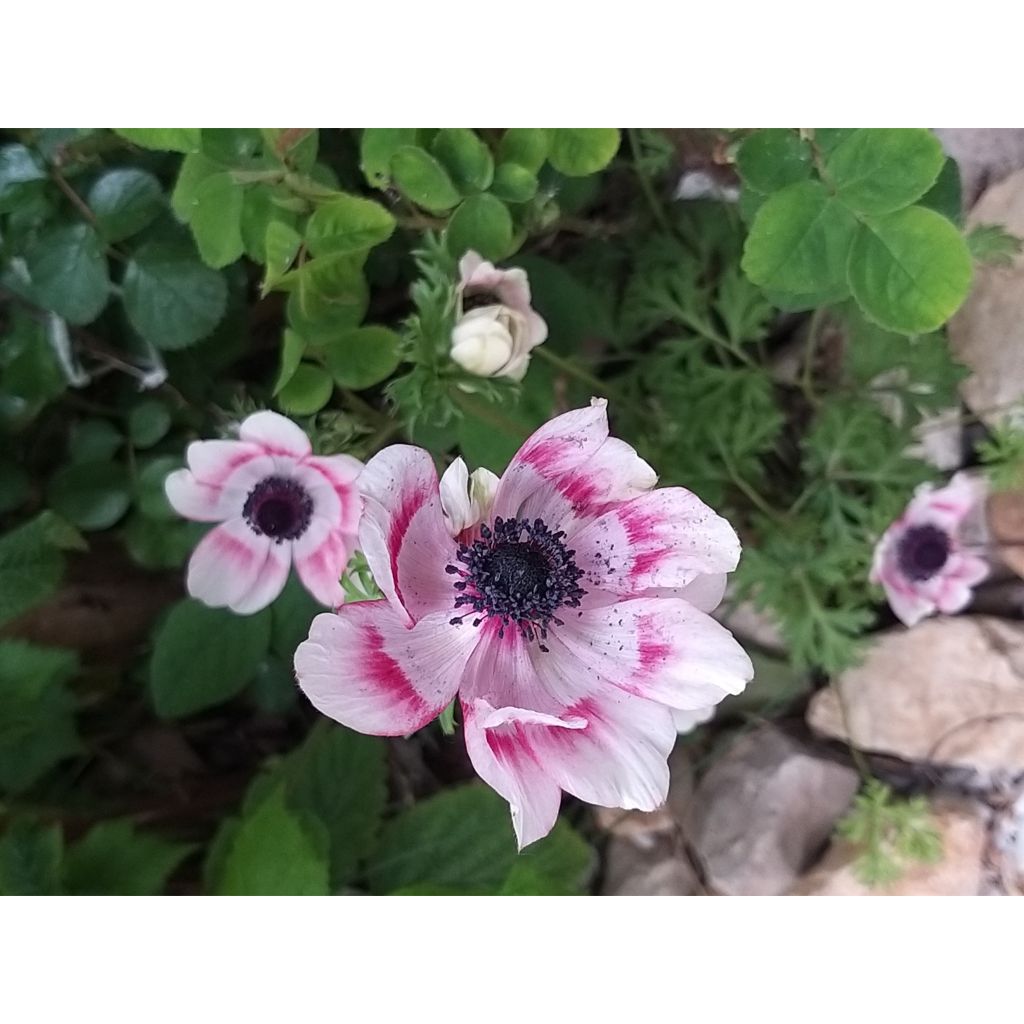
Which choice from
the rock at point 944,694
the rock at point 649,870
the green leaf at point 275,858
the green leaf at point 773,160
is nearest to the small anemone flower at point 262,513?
the green leaf at point 275,858

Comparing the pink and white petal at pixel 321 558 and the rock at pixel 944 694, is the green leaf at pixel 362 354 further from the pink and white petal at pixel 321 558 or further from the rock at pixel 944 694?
the rock at pixel 944 694

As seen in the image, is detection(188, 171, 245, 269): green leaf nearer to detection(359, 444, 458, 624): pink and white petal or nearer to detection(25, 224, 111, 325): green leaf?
detection(25, 224, 111, 325): green leaf

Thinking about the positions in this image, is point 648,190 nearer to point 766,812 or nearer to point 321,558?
point 321,558

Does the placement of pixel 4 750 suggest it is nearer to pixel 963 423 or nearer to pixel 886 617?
pixel 886 617
